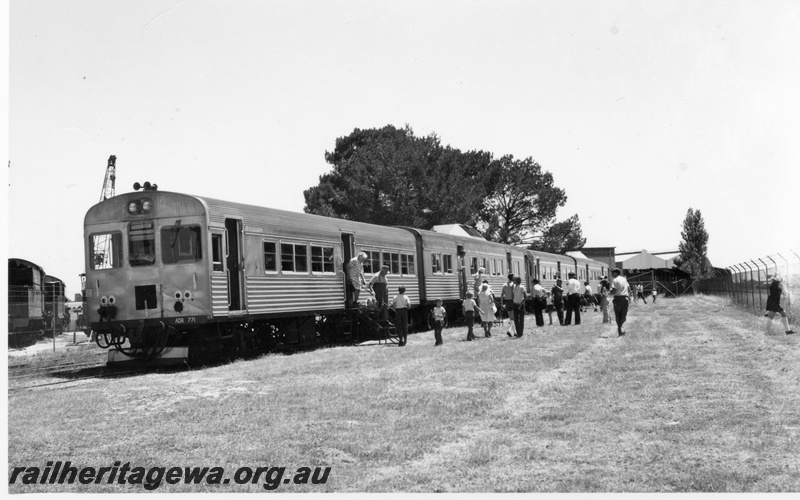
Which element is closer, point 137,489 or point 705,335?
point 137,489

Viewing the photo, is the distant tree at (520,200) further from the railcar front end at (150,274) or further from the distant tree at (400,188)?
the railcar front end at (150,274)

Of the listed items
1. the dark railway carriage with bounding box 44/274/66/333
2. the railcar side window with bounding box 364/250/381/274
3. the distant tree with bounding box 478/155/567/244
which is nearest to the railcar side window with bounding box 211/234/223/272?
the railcar side window with bounding box 364/250/381/274

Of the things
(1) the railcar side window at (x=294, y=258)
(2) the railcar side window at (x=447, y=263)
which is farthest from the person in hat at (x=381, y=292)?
(2) the railcar side window at (x=447, y=263)

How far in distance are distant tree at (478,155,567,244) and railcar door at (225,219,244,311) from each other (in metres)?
51.5

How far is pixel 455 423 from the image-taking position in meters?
8.74

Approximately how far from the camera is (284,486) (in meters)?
6.50

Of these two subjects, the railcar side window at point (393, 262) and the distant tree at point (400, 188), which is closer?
the railcar side window at point (393, 262)

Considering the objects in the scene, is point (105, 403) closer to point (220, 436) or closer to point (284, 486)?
point (220, 436)

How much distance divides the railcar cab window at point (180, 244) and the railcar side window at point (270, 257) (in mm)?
2028

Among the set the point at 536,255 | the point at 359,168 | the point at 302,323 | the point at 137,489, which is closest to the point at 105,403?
the point at 137,489

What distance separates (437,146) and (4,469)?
53502mm

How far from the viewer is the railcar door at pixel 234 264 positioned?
16.2 meters

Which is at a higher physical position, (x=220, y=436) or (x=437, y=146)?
(x=437, y=146)

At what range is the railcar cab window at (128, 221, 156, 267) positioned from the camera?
15562mm
